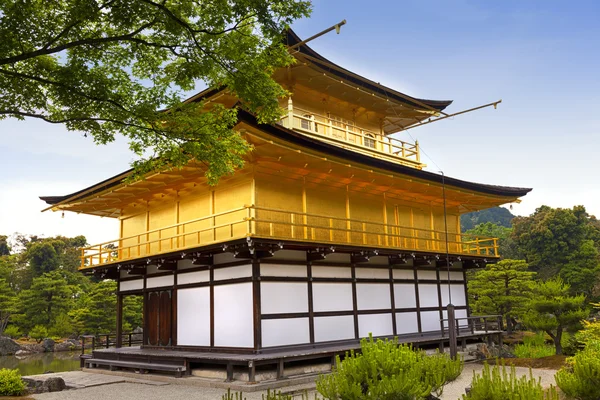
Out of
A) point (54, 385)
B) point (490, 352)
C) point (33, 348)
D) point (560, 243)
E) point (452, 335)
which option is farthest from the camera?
point (560, 243)

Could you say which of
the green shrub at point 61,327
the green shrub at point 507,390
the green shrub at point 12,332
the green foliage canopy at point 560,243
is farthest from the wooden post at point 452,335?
the green shrub at point 12,332

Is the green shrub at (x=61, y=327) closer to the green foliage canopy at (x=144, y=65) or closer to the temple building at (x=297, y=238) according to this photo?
the temple building at (x=297, y=238)

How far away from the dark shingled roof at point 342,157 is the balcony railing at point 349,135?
2775mm

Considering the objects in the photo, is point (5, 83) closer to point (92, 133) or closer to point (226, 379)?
point (92, 133)

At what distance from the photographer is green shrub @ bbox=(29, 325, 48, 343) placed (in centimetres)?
3759

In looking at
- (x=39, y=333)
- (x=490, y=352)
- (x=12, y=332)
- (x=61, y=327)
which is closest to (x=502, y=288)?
(x=490, y=352)

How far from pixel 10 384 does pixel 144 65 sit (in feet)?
29.3

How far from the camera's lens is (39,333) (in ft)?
124

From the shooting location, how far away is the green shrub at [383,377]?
6457mm

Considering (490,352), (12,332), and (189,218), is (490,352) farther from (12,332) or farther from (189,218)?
(12,332)

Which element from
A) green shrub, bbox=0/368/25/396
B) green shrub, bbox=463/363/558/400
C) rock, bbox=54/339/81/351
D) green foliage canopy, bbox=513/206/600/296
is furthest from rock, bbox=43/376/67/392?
green foliage canopy, bbox=513/206/600/296

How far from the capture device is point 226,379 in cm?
1355

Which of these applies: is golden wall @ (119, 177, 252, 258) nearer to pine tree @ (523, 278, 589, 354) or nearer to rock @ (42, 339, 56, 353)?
pine tree @ (523, 278, 589, 354)

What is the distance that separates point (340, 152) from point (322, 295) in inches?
184
